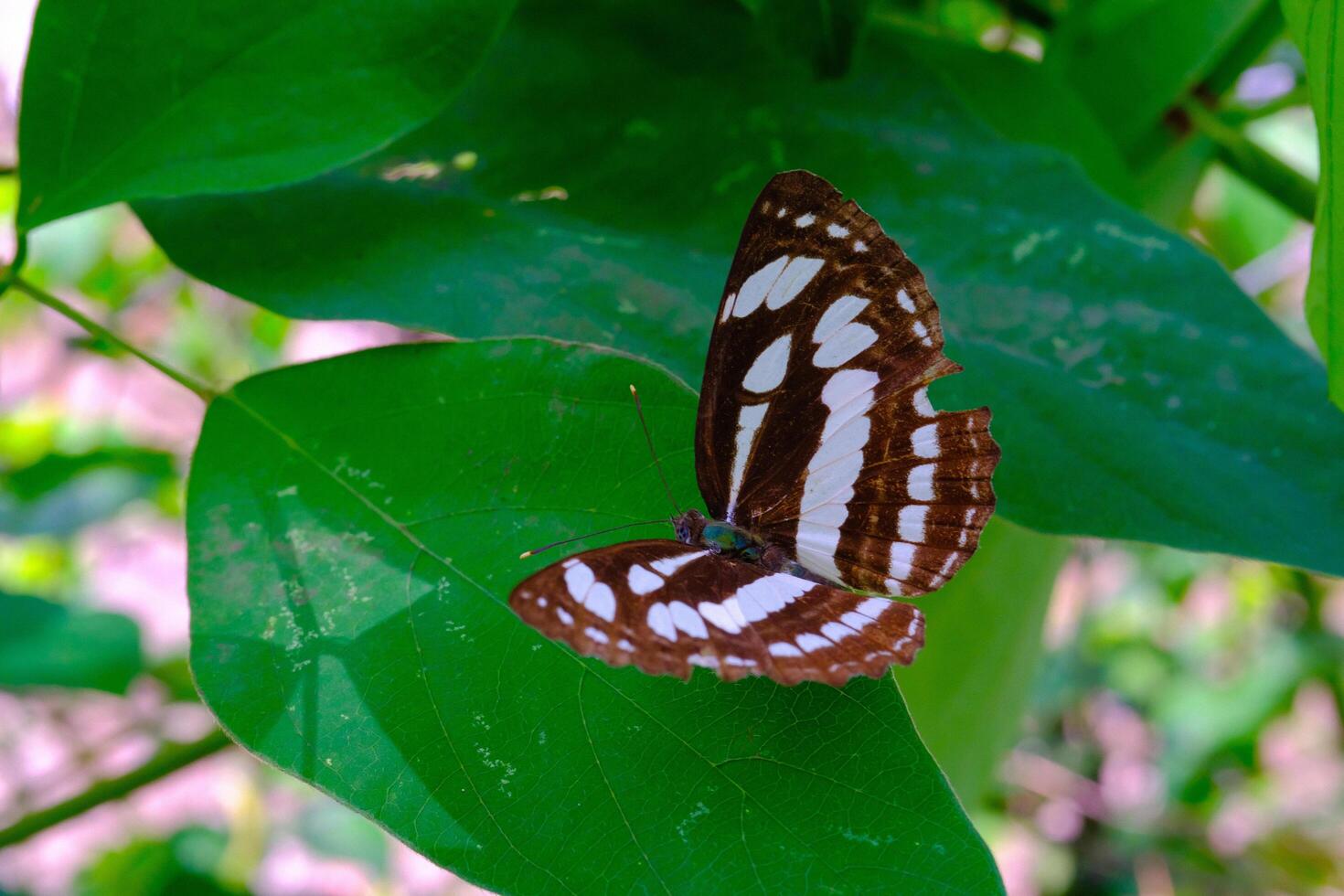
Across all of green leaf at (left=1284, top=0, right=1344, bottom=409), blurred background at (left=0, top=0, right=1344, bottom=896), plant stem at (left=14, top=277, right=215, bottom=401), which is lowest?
blurred background at (left=0, top=0, right=1344, bottom=896)

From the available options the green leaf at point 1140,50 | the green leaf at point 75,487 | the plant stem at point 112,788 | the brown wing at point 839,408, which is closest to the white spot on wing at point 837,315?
the brown wing at point 839,408

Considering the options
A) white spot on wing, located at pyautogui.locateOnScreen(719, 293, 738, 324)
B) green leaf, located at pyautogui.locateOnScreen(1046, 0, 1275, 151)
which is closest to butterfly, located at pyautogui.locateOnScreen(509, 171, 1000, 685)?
white spot on wing, located at pyautogui.locateOnScreen(719, 293, 738, 324)

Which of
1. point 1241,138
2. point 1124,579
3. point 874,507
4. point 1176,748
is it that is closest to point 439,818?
point 874,507

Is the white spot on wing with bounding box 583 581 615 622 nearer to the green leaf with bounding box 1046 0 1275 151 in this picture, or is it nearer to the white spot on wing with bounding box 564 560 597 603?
the white spot on wing with bounding box 564 560 597 603

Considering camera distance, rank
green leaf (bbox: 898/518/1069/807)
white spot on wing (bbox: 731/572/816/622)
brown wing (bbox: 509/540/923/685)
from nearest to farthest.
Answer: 1. brown wing (bbox: 509/540/923/685)
2. white spot on wing (bbox: 731/572/816/622)
3. green leaf (bbox: 898/518/1069/807)

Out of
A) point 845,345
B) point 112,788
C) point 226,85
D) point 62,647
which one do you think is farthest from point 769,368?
point 62,647
